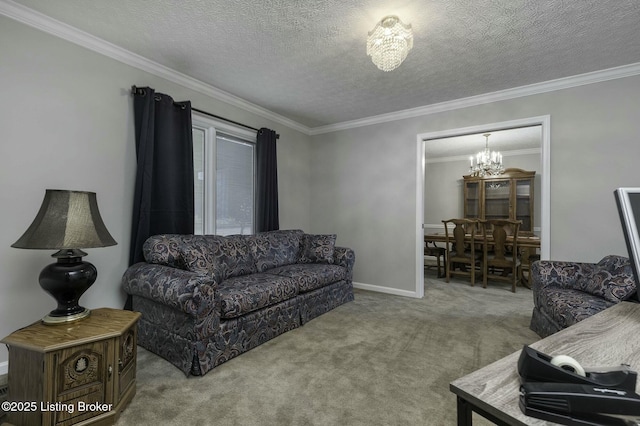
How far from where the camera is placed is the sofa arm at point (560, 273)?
261 centimetres

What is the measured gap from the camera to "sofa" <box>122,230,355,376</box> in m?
2.05

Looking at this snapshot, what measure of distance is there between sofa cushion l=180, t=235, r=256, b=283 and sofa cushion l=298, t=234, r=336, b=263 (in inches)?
31.1

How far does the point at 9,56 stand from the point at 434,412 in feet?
11.7

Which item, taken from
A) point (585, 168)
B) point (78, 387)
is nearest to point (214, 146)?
point (78, 387)

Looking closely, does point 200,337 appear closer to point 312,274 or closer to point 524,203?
point 312,274

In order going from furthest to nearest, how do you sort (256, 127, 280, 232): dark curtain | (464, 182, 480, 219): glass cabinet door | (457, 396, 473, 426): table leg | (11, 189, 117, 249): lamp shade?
(464, 182, 480, 219): glass cabinet door, (256, 127, 280, 232): dark curtain, (11, 189, 117, 249): lamp shade, (457, 396, 473, 426): table leg

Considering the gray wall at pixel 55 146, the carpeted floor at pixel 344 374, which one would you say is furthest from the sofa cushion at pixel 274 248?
the gray wall at pixel 55 146

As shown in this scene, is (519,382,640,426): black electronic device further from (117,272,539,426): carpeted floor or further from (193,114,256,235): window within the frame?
(193,114,256,235): window

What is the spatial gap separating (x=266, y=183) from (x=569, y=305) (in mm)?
3340

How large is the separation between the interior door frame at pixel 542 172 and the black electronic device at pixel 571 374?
10.2 ft

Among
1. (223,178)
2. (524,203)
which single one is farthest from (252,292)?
(524,203)

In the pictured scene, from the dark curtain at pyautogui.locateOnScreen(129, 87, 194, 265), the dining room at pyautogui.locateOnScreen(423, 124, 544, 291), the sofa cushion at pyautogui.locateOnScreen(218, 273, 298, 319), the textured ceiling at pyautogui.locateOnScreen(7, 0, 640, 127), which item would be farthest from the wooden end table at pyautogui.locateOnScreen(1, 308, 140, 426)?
the dining room at pyautogui.locateOnScreen(423, 124, 544, 291)

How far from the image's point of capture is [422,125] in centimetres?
403

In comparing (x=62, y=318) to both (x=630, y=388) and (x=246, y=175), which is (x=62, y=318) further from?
(x=246, y=175)
